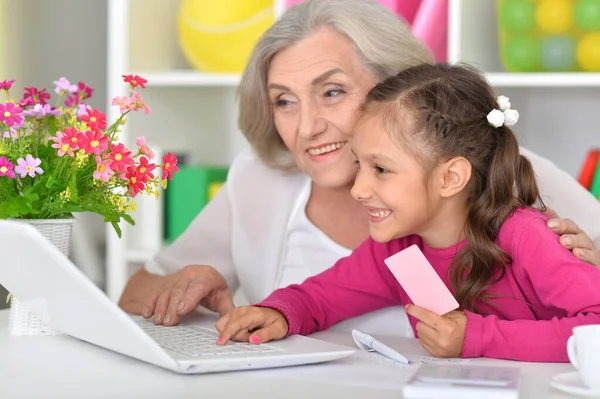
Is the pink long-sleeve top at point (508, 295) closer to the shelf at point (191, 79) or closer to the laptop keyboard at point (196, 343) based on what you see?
the laptop keyboard at point (196, 343)

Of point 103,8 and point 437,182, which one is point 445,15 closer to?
point 437,182

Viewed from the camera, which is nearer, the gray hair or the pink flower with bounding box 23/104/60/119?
the pink flower with bounding box 23/104/60/119

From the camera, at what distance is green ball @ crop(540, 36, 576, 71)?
2234 millimetres

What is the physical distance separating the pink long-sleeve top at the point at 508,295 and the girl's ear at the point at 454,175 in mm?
90

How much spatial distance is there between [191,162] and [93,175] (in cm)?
167

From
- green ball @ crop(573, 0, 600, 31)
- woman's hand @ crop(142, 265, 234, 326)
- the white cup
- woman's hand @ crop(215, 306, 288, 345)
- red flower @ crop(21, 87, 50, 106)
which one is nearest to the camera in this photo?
the white cup

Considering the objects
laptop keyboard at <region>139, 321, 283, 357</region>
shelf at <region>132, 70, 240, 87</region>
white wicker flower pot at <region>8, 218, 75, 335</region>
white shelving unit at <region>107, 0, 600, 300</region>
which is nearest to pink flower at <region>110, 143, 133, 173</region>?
white wicker flower pot at <region>8, 218, 75, 335</region>

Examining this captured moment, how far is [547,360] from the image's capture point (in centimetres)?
Answer: 125

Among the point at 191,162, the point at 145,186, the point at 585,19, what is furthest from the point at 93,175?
the point at 191,162

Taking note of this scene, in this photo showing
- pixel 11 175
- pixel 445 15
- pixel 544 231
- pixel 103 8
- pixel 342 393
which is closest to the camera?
pixel 342 393

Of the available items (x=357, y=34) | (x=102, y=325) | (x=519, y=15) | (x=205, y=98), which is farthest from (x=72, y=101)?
(x=205, y=98)

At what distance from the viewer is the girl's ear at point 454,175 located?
142 cm

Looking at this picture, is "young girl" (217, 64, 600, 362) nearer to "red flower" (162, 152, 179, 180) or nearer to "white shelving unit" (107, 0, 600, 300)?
"red flower" (162, 152, 179, 180)

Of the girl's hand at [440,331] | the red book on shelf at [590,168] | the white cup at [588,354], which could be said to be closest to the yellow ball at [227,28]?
the red book on shelf at [590,168]
